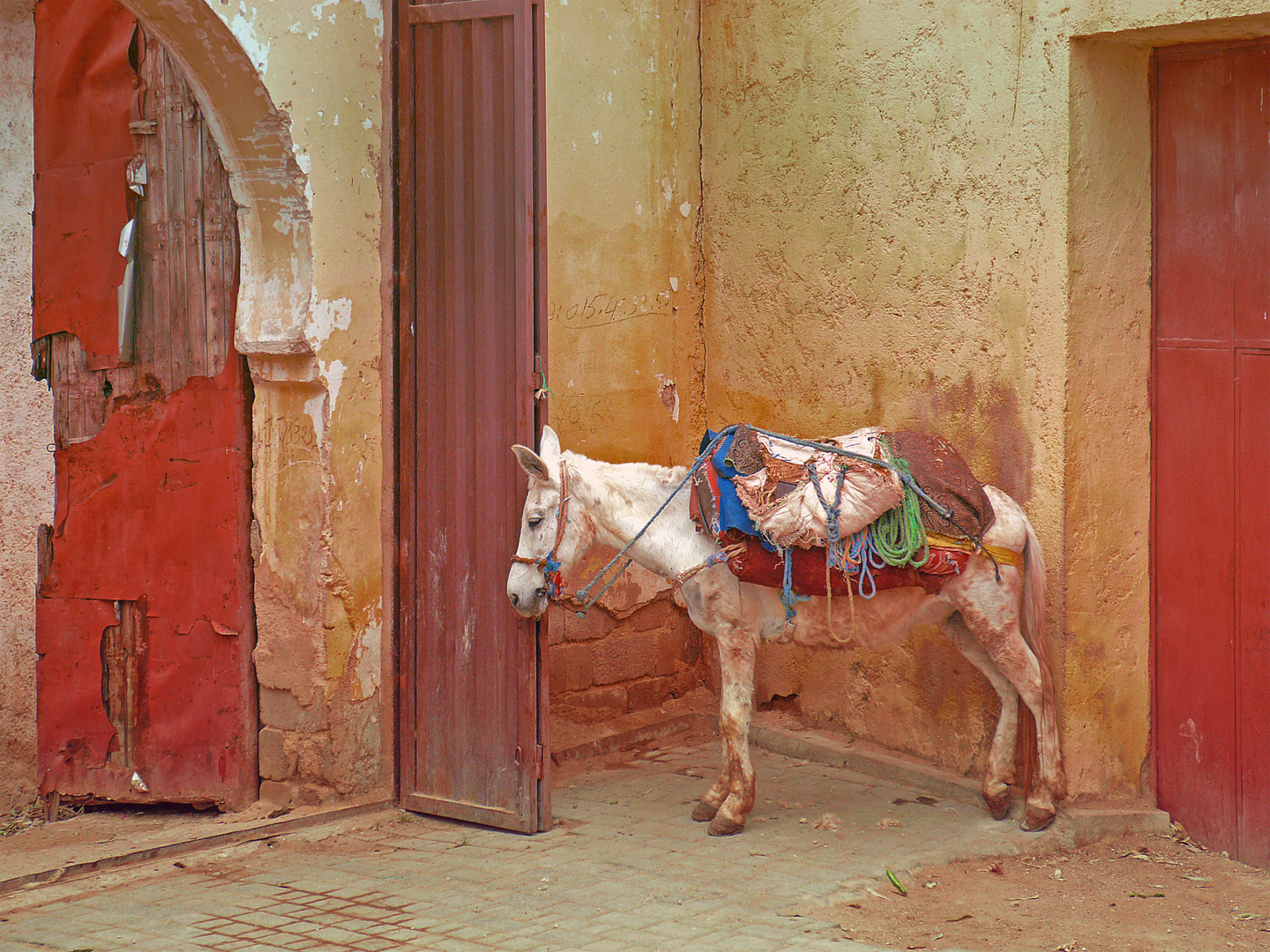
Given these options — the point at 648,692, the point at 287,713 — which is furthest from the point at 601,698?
the point at 287,713

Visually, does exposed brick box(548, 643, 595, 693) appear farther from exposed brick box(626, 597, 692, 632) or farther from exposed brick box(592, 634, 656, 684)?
exposed brick box(626, 597, 692, 632)

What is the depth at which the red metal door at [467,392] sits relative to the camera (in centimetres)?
572

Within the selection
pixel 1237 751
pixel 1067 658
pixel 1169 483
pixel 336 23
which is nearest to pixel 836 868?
pixel 1067 658

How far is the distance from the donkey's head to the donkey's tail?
193cm

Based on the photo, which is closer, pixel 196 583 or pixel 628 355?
pixel 196 583

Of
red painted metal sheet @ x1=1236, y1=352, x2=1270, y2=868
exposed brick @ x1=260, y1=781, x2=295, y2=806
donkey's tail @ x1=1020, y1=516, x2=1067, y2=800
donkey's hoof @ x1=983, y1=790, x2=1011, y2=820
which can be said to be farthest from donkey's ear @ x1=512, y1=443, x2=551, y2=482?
red painted metal sheet @ x1=1236, y1=352, x2=1270, y2=868

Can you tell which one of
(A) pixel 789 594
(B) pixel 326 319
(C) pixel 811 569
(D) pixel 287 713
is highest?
(B) pixel 326 319

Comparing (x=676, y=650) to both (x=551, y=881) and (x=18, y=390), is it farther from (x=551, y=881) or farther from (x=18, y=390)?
(x=18, y=390)

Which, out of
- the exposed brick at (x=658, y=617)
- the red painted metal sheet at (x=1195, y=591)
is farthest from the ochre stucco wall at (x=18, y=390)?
the red painted metal sheet at (x=1195, y=591)

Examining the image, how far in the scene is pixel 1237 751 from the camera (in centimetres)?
572

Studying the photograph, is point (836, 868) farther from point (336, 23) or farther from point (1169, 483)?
point (336, 23)

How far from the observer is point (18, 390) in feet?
21.6

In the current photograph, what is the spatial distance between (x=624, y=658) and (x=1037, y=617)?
245 centimetres

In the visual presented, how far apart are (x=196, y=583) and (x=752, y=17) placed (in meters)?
4.10
